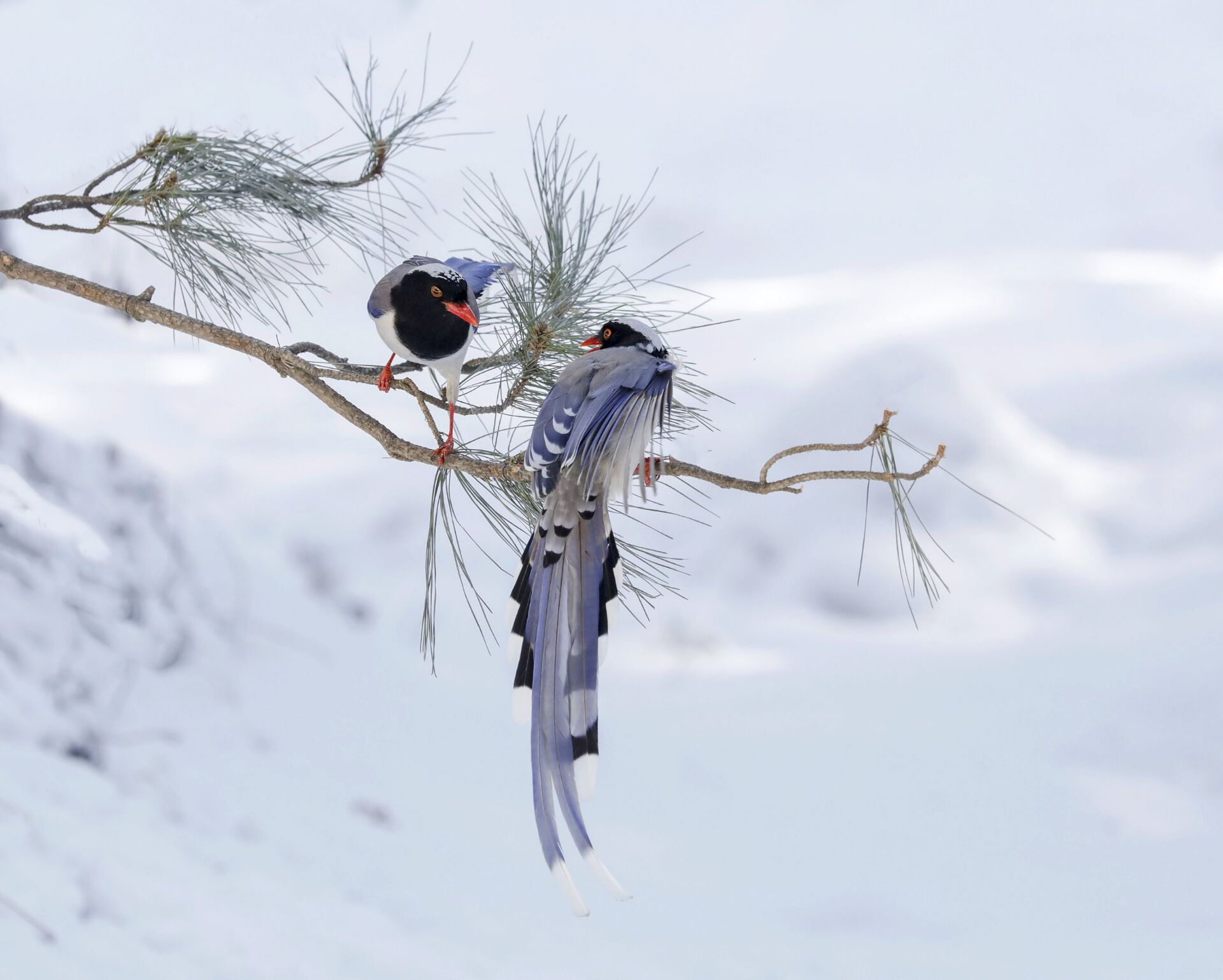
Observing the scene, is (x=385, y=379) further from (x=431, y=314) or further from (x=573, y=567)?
(x=573, y=567)

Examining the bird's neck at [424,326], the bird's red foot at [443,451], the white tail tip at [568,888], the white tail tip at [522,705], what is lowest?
the white tail tip at [568,888]

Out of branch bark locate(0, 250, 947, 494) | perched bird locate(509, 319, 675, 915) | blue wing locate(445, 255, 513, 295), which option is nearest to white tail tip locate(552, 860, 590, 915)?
perched bird locate(509, 319, 675, 915)

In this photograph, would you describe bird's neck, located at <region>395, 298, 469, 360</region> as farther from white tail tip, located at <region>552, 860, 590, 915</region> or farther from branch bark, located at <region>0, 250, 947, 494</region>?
white tail tip, located at <region>552, 860, 590, 915</region>

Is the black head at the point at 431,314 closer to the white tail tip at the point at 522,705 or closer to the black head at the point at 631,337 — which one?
the black head at the point at 631,337

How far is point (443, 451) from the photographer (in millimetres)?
661

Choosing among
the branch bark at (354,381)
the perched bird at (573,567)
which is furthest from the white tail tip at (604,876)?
the branch bark at (354,381)

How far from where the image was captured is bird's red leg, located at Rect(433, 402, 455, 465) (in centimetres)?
66

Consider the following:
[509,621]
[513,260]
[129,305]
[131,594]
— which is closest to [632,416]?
[509,621]

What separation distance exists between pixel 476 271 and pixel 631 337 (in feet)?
0.44

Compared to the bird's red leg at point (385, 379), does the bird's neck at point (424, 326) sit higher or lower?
lower

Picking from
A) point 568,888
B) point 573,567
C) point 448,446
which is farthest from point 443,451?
point 568,888

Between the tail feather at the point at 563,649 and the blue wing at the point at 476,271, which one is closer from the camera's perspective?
the tail feather at the point at 563,649

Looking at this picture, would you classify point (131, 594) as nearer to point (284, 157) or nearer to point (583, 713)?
point (284, 157)

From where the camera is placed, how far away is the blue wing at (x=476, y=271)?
27.9 inches
